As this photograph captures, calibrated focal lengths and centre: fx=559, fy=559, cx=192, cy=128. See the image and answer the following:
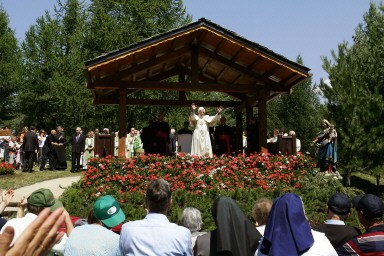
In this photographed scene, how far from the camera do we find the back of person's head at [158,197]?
461 centimetres

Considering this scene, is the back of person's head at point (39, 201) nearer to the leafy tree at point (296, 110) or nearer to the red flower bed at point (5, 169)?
the red flower bed at point (5, 169)

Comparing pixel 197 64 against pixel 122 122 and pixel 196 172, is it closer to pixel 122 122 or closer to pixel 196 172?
pixel 122 122

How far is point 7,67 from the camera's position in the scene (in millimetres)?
54781

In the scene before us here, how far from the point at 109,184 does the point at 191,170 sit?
2.12m

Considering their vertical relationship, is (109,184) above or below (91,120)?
below

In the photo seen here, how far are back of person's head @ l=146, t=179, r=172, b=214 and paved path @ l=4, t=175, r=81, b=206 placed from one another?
36.9 feet

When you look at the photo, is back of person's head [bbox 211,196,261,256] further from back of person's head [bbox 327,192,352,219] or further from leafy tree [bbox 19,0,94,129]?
leafy tree [bbox 19,0,94,129]

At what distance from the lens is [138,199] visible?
12.7 m

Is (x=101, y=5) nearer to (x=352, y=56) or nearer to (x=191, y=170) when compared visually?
(x=352, y=56)

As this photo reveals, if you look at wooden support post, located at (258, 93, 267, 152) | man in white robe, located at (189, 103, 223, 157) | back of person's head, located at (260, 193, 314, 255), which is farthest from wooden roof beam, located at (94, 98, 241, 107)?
back of person's head, located at (260, 193, 314, 255)

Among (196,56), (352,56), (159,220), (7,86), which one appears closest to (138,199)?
(196,56)

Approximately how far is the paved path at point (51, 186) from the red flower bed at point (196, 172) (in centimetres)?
193

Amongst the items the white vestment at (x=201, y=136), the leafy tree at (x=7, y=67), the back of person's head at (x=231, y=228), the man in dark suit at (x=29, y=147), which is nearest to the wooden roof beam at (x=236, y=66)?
the white vestment at (x=201, y=136)

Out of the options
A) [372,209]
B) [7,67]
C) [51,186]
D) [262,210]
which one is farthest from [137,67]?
[7,67]
